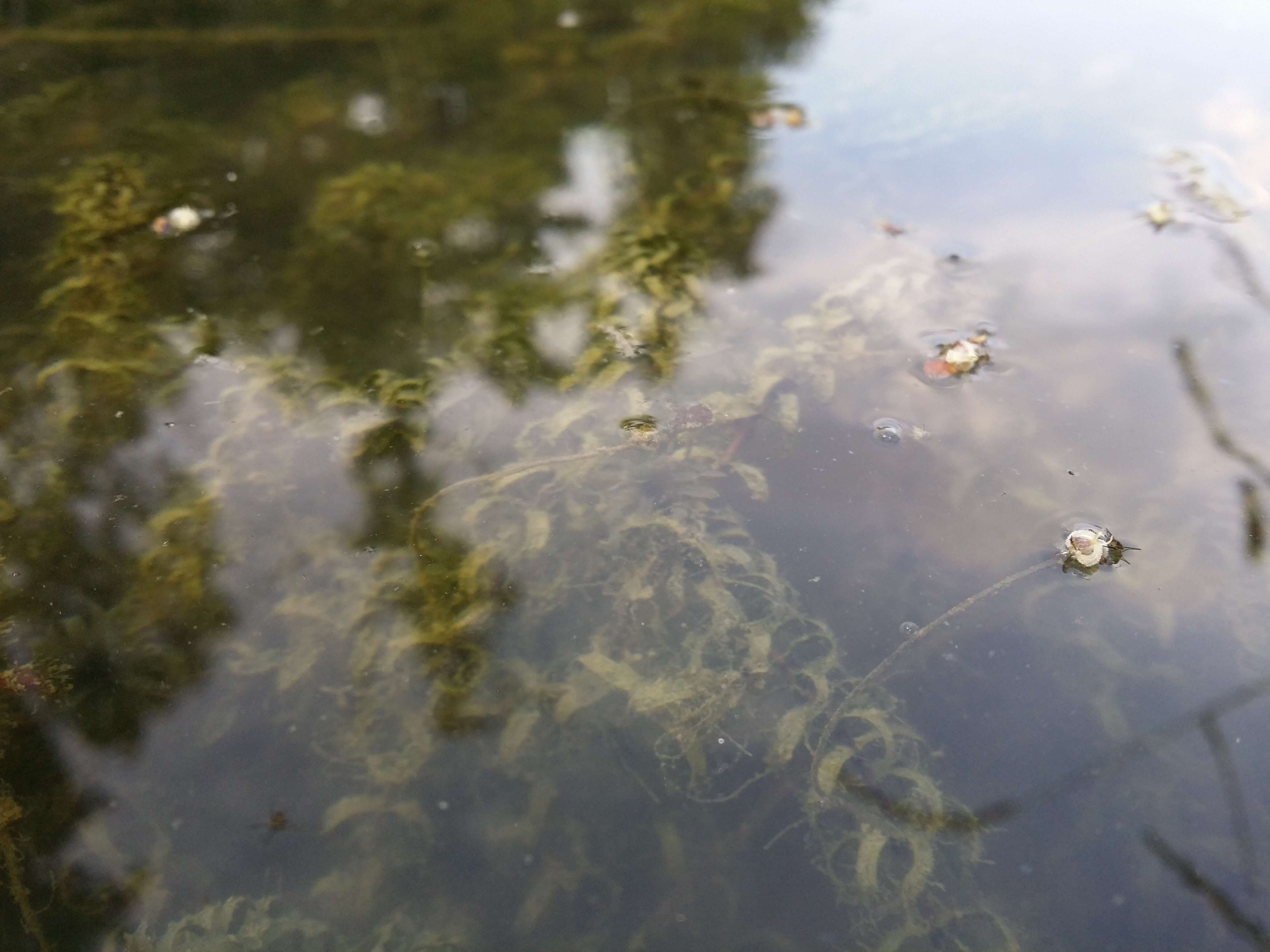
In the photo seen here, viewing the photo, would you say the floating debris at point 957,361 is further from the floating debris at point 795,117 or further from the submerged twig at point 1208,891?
the floating debris at point 795,117

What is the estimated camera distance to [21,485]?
2.59 meters

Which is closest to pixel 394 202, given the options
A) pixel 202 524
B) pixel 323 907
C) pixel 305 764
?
pixel 202 524

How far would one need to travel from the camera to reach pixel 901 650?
2.16m

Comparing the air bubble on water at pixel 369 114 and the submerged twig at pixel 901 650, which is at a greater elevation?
the air bubble on water at pixel 369 114

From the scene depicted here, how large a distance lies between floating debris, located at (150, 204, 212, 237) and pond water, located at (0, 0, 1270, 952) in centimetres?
2

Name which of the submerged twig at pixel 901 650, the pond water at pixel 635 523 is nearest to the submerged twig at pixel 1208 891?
the pond water at pixel 635 523

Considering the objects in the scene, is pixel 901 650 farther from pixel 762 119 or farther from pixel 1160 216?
pixel 762 119

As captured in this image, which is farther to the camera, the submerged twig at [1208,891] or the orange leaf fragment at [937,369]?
the orange leaf fragment at [937,369]

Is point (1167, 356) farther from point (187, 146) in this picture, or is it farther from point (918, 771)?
point (187, 146)

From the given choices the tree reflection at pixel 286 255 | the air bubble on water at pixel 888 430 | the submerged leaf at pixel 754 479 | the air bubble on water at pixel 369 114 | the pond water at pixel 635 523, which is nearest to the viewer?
the pond water at pixel 635 523

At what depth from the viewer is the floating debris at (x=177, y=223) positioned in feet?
11.3

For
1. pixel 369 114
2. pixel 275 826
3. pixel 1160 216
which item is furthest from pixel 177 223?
pixel 1160 216

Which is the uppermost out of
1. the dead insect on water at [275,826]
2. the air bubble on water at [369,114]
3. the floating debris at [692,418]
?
the air bubble on water at [369,114]

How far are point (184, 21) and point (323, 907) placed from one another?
4.84m
